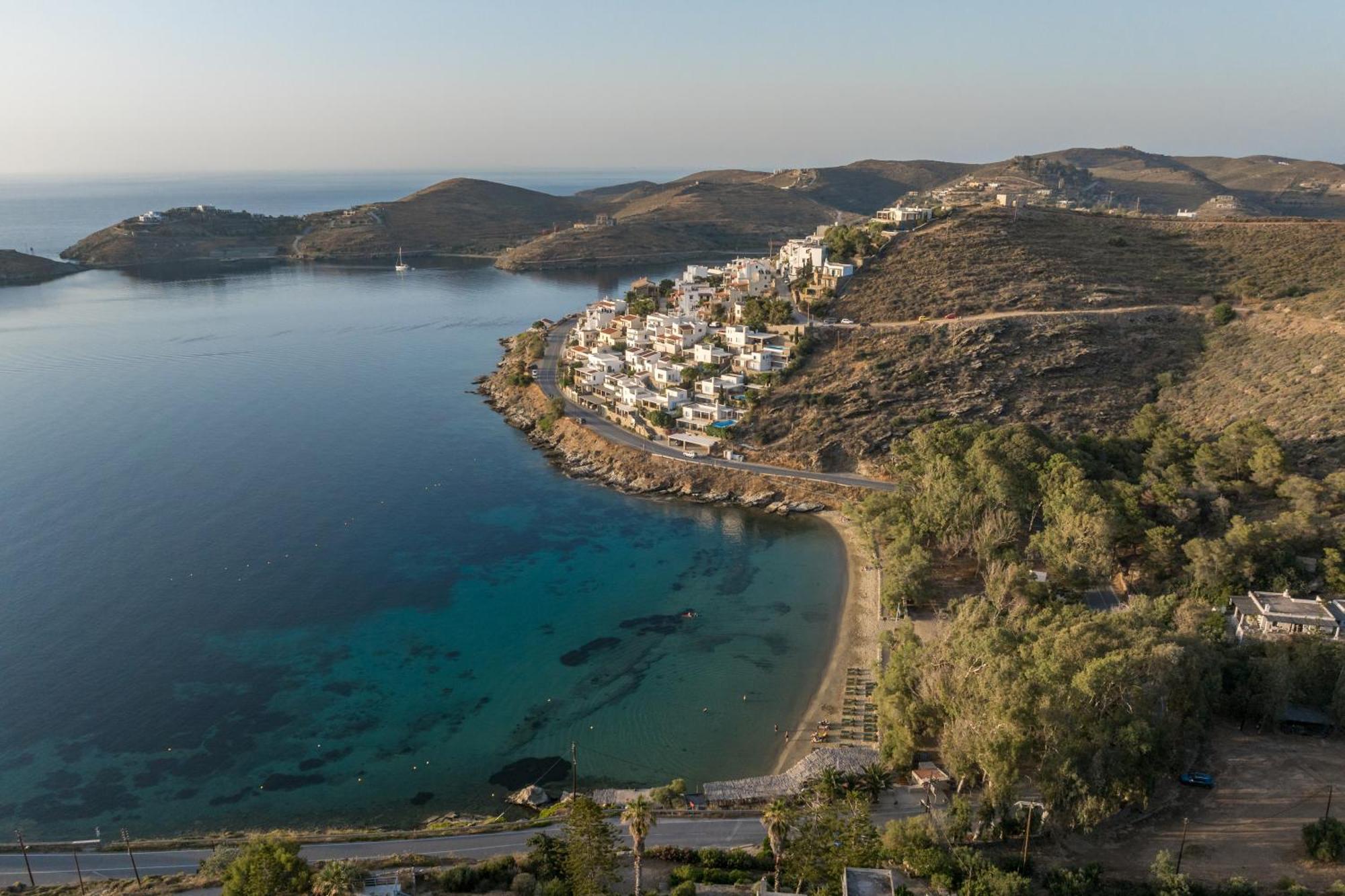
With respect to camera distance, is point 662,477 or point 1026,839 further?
point 662,477

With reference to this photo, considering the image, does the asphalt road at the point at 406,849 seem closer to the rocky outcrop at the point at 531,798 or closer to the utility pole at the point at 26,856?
the utility pole at the point at 26,856

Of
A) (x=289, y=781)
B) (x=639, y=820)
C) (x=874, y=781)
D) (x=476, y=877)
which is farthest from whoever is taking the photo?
(x=289, y=781)

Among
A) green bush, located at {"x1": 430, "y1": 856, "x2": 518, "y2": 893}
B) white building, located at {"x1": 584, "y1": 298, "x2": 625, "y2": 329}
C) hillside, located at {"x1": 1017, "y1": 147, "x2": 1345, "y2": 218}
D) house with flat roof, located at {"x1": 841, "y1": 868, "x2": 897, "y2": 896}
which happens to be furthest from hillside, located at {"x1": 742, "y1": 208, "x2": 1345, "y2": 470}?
hillside, located at {"x1": 1017, "y1": 147, "x2": 1345, "y2": 218}

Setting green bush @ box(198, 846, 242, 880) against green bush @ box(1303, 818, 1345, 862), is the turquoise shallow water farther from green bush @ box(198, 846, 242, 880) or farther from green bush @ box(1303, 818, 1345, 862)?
green bush @ box(1303, 818, 1345, 862)

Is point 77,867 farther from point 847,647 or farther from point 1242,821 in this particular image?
point 1242,821

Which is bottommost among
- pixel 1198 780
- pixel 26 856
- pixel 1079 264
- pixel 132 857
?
pixel 26 856

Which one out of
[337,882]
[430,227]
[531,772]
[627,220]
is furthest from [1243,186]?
[337,882]
